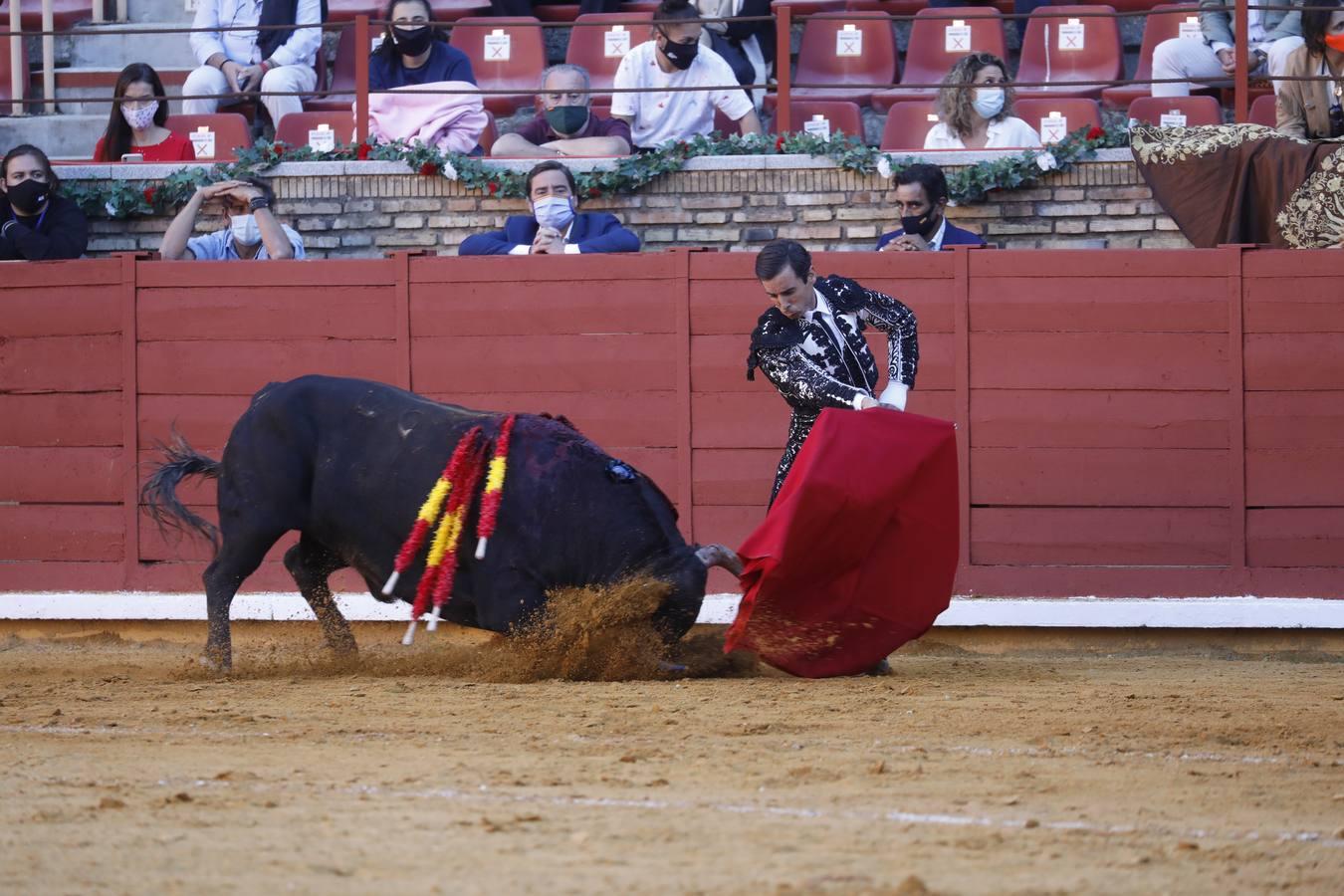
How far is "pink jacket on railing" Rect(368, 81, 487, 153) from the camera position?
8672 mm

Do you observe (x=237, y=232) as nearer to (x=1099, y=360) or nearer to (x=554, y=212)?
(x=554, y=212)

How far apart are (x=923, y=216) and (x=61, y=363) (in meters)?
3.69

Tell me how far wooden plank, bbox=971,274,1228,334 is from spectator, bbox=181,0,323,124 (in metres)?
4.06

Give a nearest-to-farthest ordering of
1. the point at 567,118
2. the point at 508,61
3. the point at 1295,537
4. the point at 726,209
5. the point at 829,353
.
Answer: the point at 829,353, the point at 1295,537, the point at 726,209, the point at 567,118, the point at 508,61

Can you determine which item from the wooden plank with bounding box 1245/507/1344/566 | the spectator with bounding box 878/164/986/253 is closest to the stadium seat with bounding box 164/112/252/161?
the spectator with bounding box 878/164/986/253

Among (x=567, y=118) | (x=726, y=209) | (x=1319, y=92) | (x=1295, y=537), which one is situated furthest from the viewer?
(x=567, y=118)

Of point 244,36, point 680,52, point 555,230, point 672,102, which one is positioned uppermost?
point 244,36

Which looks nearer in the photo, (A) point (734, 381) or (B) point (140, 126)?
(A) point (734, 381)

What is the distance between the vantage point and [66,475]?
302 inches

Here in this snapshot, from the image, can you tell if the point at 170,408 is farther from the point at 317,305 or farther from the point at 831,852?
the point at 831,852

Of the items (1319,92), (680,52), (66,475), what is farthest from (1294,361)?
(66,475)

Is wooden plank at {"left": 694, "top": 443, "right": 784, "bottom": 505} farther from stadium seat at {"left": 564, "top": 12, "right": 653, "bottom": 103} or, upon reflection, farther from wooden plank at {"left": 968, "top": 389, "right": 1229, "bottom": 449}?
stadium seat at {"left": 564, "top": 12, "right": 653, "bottom": 103}

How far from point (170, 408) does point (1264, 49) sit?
5574mm

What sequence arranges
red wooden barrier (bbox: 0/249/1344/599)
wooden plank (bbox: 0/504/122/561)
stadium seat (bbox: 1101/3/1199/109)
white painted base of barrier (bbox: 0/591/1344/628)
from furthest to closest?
stadium seat (bbox: 1101/3/1199/109) < wooden plank (bbox: 0/504/122/561) < red wooden barrier (bbox: 0/249/1344/599) < white painted base of barrier (bbox: 0/591/1344/628)
